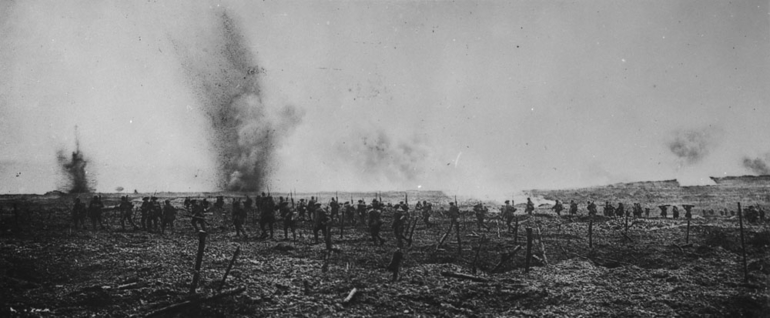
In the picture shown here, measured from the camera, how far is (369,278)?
43.0ft

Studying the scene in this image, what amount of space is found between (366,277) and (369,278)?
14 centimetres

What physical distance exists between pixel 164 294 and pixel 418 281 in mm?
7466

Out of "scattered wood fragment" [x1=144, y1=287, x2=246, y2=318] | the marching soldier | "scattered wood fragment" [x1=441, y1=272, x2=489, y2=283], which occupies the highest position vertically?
the marching soldier

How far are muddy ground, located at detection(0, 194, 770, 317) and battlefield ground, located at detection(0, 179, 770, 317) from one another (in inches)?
1.7

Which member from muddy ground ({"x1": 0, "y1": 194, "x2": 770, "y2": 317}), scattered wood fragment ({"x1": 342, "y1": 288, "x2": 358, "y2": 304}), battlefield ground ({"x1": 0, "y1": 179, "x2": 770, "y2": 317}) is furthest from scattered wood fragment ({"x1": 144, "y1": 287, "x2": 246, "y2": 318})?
scattered wood fragment ({"x1": 342, "y1": 288, "x2": 358, "y2": 304})

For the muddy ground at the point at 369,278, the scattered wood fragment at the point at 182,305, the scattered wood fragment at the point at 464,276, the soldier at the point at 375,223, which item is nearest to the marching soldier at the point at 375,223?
the soldier at the point at 375,223

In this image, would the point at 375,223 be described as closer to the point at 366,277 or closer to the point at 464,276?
the point at 366,277

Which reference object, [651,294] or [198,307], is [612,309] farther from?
[198,307]

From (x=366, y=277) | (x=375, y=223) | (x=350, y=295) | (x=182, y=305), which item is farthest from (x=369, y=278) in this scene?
(x=182, y=305)

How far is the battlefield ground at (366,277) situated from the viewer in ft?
34.0

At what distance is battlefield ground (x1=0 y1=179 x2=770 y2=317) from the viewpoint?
34.0 feet

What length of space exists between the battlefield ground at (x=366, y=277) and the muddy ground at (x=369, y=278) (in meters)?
0.04

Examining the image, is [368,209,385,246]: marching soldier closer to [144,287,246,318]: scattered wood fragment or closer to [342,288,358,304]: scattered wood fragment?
[342,288,358,304]: scattered wood fragment

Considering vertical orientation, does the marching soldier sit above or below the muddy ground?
above
